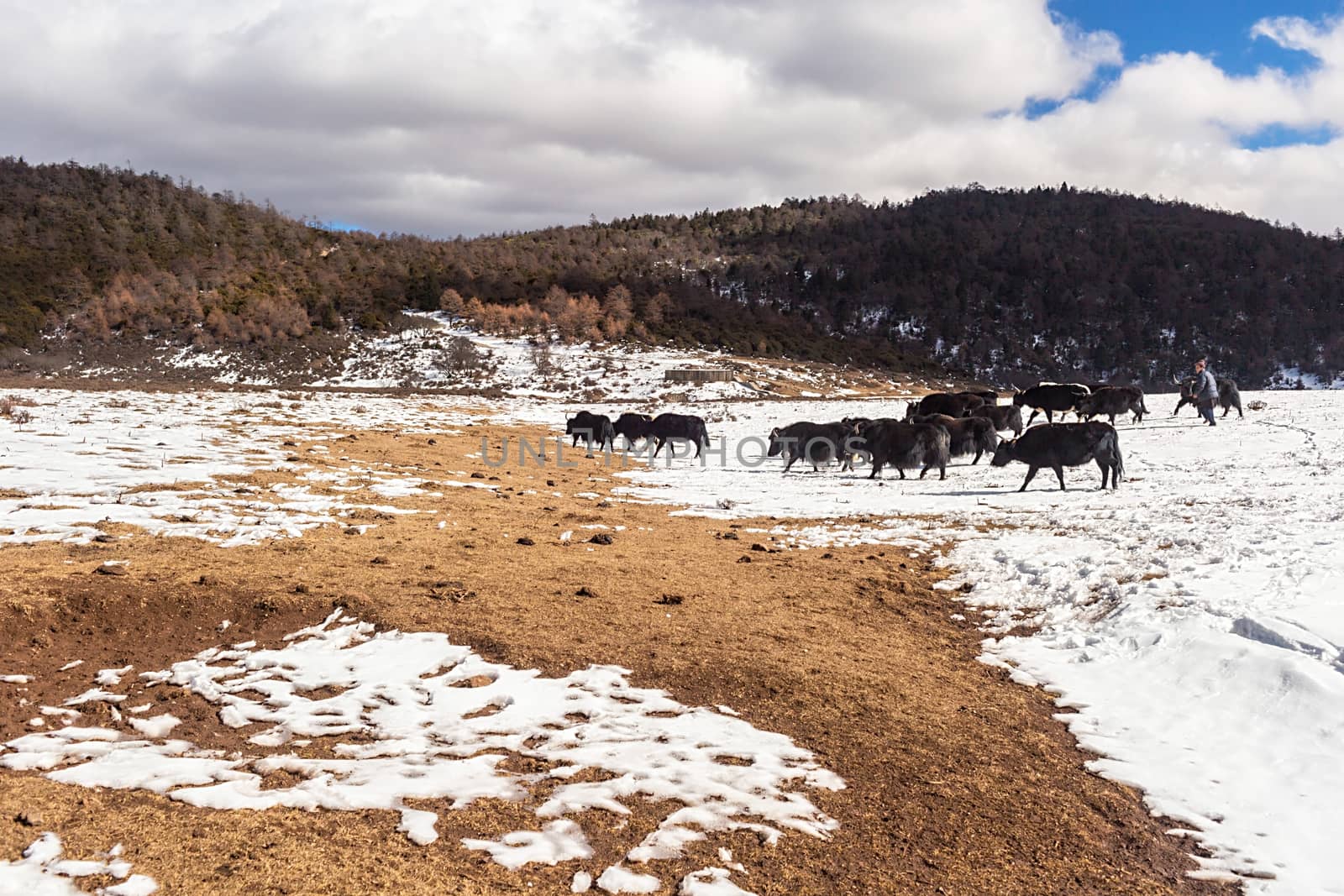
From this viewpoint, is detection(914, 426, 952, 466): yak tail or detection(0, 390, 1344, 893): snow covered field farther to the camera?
detection(914, 426, 952, 466): yak tail

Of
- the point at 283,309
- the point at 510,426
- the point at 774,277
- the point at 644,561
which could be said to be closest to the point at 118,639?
the point at 644,561

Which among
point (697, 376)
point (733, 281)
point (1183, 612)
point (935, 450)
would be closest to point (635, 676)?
point (1183, 612)

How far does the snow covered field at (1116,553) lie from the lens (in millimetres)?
4430

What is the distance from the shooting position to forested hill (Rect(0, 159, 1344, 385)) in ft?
207

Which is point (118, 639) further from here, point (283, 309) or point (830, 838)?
point (283, 309)

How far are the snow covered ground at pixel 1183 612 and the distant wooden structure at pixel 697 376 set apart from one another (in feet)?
89.7

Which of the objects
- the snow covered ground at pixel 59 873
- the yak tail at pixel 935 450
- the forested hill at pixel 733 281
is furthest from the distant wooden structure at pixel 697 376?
the snow covered ground at pixel 59 873

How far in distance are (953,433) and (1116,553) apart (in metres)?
10.4

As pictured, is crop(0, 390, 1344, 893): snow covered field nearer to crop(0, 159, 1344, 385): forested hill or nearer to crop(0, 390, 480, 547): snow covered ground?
crop(0, 390, 480, 547): snow covered ground

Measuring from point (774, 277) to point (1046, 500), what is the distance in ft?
274

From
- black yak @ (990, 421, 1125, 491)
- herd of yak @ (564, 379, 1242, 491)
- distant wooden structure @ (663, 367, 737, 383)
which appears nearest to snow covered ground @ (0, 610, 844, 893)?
black yak @ (990, 421, 1125, 491)

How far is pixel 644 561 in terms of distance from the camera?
9.55 m

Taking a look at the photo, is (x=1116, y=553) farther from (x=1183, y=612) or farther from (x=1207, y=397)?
(x=1207, y=397)

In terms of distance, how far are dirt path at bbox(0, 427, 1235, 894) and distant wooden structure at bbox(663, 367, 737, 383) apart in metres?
31.0
